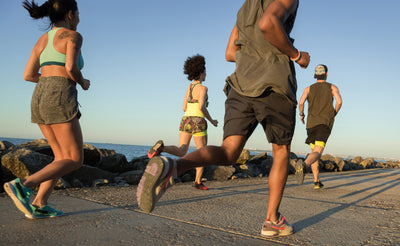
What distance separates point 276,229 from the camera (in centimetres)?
218

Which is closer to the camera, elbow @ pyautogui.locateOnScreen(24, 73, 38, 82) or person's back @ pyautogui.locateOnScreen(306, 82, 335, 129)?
elbow @ pyautogui.locateOnScreen(24, 73, 38, 82)

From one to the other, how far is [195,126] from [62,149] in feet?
8.05

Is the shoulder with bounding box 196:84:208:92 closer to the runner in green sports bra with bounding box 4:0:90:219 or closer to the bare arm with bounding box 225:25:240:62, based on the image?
the bare arm with bounding box 225:25:240:62

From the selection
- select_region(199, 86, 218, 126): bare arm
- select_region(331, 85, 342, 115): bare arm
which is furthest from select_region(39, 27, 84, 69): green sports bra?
select_region(331, 85, 342, 115): bare arm

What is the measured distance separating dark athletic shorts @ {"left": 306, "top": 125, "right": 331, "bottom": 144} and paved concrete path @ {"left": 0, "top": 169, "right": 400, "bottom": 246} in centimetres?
159

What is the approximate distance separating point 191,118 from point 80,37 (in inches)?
96.3

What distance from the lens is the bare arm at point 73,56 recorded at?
2490 mm

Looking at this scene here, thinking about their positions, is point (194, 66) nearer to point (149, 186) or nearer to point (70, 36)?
point (70, 36)

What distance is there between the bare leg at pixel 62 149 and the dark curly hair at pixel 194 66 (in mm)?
2781

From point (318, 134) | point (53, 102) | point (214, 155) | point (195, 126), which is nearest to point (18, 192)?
point (53, 102)

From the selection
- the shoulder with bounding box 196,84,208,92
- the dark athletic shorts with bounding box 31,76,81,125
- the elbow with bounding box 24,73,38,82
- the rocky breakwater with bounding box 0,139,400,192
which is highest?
the shoulder with bounding box 196,84,208,92

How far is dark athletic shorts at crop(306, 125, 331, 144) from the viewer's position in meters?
5.12

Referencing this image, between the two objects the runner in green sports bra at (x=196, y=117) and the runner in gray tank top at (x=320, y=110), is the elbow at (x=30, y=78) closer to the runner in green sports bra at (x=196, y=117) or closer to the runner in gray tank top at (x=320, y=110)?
the runner in green sports bra at (x=196, y=117)

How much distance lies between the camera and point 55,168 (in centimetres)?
241
